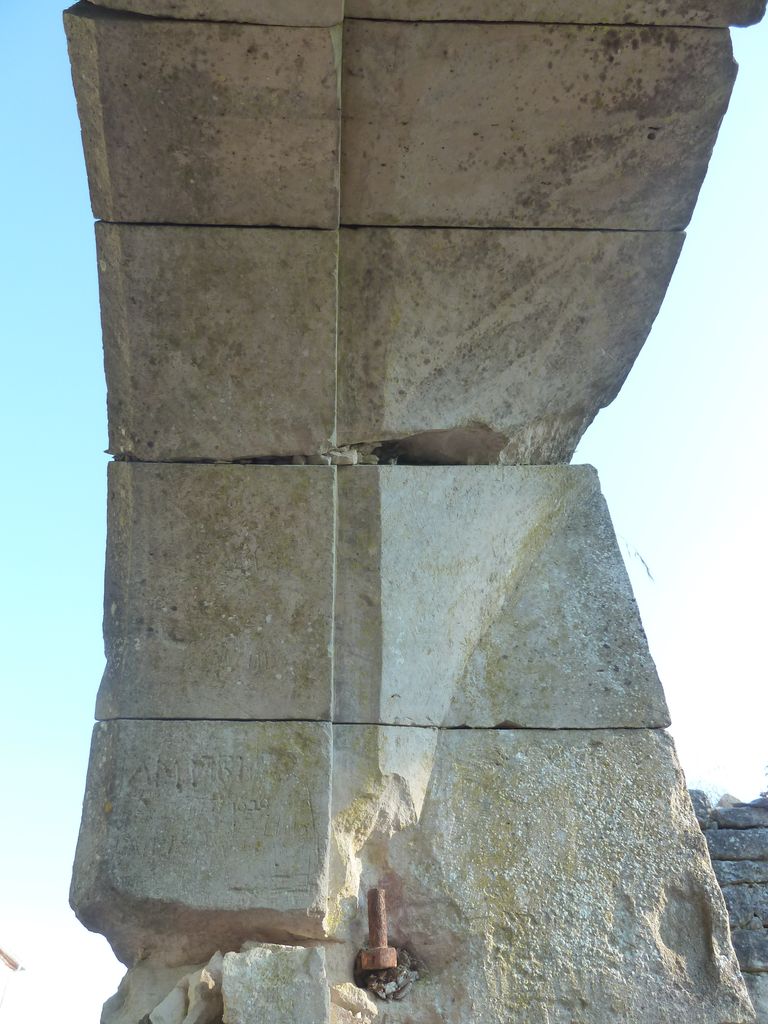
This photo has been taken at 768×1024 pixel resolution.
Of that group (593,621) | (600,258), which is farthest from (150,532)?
(600,258)

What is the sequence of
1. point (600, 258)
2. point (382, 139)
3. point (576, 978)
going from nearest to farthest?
point (576, 978) < point (382, 139) < point (600, 258)

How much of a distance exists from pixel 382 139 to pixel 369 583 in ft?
4.02

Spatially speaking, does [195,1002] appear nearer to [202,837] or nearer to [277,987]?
[277,987]

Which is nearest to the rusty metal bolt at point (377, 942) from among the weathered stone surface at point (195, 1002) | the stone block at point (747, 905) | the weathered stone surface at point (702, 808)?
the weathered stone surface at point (195, 1002)

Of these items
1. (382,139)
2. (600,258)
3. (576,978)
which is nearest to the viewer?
(576,978)

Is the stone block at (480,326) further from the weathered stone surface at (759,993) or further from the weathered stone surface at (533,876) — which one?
the weathered stone surface at (759,993)

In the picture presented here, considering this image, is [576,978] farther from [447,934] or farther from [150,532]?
[150,532]

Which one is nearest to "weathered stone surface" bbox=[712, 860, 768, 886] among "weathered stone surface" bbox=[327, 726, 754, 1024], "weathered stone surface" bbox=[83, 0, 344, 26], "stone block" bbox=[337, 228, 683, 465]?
"weathered stone surface" bbox=[327, 726, 754, 1024]

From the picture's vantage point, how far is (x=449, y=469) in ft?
9.43

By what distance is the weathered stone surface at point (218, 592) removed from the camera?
2549 millimetres

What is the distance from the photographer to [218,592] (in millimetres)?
2627

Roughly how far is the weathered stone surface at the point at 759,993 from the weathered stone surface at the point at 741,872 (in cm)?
35

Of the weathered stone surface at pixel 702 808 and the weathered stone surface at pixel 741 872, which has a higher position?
the weathered stone surface at pixel 702 808

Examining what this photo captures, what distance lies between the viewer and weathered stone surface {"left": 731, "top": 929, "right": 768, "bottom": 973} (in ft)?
12.0
